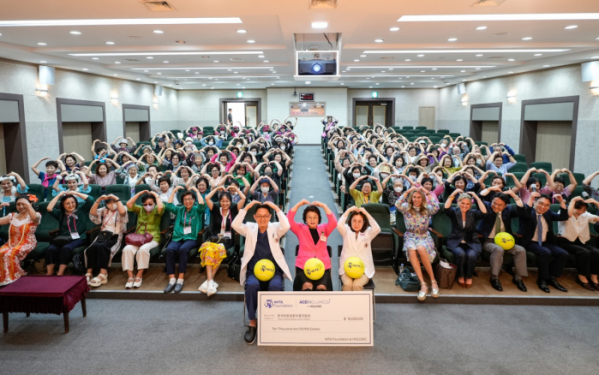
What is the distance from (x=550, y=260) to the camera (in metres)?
5.09

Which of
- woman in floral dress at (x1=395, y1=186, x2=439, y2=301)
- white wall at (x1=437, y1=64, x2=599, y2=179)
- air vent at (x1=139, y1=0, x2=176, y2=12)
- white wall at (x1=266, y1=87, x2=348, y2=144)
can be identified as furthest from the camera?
white wall at (x1=266, y1=87, x2=348, y2=144)

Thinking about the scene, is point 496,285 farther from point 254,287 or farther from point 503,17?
point 503,17

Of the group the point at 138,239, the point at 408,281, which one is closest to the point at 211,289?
the point at 138,239

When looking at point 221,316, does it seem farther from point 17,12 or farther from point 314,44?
point 314,44

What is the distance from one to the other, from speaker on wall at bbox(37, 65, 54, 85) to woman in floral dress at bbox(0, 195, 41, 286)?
7.13 meters

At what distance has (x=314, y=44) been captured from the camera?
10.5m

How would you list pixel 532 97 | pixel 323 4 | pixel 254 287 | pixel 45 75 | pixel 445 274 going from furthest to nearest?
1. pixel 532 97
2. pixel 45 75
3. pixel 323 4
4. pixel 445 274
5. pixel 254 287

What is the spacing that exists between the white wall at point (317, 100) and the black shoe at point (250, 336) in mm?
17285

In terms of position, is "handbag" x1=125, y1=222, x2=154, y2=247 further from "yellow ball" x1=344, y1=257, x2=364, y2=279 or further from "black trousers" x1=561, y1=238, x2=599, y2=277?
"black trousers" x1=561, y1=238, x2=599, y2=277

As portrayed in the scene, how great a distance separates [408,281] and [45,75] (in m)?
10.6

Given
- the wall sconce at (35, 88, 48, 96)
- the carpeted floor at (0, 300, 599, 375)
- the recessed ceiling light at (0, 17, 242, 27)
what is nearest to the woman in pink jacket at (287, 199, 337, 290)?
the carpeted floor at (0, 300, 599, 375)

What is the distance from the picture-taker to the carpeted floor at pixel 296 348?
3535mm

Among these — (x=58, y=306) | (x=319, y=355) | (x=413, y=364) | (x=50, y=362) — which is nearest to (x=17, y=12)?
(x=58, y=306)

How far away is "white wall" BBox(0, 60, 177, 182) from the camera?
10.0 meters
